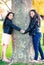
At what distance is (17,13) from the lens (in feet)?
26.2

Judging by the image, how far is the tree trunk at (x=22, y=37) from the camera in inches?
314

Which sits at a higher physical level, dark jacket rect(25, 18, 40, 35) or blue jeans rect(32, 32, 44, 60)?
dark jacket rect(25, 18, 40, 35)

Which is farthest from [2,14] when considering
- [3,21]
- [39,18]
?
[39,18]

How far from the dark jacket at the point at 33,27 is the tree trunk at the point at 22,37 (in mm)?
68

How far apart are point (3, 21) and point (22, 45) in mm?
524

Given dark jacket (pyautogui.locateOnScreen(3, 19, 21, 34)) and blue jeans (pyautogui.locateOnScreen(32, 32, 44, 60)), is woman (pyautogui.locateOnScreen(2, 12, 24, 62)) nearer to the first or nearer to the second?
dark jacket (pyautogui.locateOnScreen(3, 19, 21, 34))

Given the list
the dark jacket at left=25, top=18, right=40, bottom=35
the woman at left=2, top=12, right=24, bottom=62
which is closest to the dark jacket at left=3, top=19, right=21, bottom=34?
the woman at left=2, top=12, right=24, bottom=62

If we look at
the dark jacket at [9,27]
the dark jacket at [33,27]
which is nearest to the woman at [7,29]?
the dark jacket at [9,27]

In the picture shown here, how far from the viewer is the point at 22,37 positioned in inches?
317

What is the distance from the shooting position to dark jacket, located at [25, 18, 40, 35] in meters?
7.93

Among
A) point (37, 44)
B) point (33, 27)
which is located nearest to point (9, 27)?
point (33, 27)

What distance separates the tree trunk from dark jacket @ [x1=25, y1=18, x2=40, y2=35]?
7cm

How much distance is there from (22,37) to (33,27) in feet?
0.89

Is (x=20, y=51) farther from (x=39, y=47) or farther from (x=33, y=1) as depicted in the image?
(x=33, y=1)
